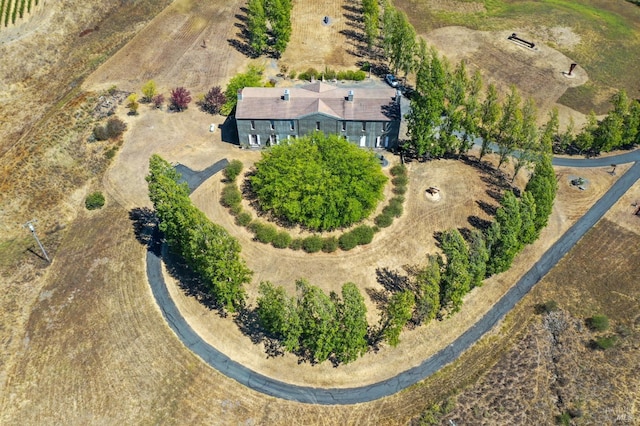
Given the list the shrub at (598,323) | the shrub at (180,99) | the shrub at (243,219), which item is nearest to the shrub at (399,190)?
the shrub at (243,219)

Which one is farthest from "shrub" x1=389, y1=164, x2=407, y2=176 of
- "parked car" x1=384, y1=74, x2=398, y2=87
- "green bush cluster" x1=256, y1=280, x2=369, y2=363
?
"green bush cluster" x1=256, y1=280, x2=369, y2=363

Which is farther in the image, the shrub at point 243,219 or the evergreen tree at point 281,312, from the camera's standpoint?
the shrub at point 243,219

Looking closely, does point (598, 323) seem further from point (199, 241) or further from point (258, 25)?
point (258, 25)

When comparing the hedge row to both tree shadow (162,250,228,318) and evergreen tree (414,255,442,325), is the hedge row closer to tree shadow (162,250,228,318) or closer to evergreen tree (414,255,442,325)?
tree shadow (162,250,228,318)

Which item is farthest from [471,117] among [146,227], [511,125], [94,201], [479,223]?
[94,201]

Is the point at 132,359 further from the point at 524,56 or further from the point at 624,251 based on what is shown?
the point at 524,56

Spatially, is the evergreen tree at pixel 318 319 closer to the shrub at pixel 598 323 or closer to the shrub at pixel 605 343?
the shrub at pixel 605 343

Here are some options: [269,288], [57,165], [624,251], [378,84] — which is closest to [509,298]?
[624,251]
